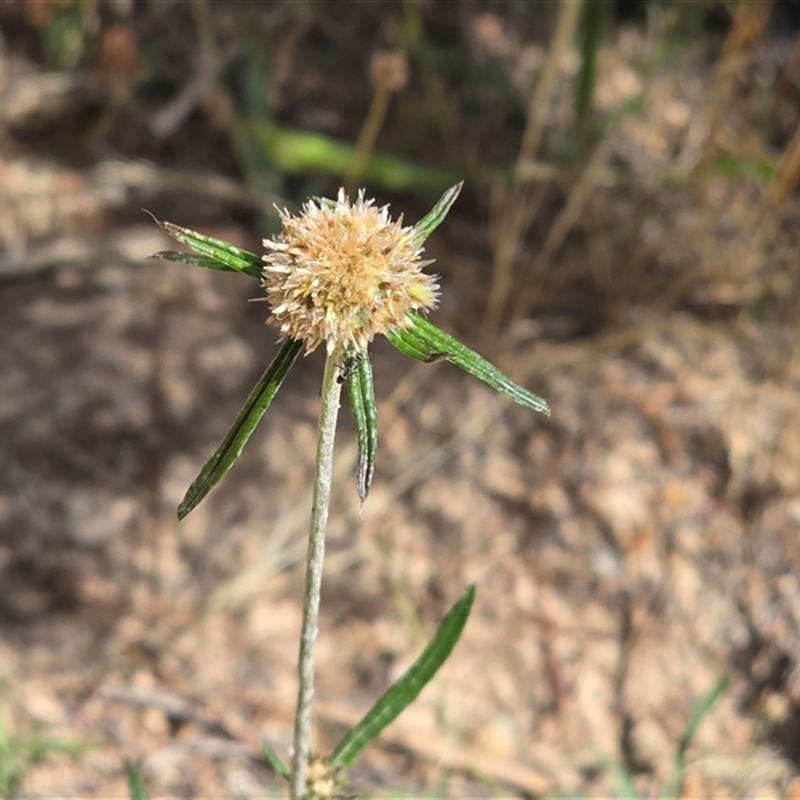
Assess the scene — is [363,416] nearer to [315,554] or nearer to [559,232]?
[315,554]

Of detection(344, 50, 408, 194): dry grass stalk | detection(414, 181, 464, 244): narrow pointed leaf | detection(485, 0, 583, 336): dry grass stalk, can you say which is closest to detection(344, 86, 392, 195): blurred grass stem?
detection(344, 50, 408, 194): dry grass stalk

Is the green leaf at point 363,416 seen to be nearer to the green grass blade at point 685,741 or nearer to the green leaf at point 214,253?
the green leaf at point 214,253

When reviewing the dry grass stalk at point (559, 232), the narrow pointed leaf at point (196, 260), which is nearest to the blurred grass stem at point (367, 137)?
the dry grass stalk at point (559, 232)

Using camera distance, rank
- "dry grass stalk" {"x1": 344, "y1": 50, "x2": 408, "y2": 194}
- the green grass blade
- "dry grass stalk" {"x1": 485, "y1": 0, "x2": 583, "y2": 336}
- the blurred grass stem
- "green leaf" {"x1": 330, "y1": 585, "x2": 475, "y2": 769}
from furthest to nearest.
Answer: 1. the blurred grass stem
2. "dry grass stalk" {"x1": 344, "y1": 50, "x2": 408, "y2": 194}
3. "dry grass stalk" {"x1": 485, "y1": 0, "x2": 583, "y2": 336}
4. the green grass blade
5. "green leaf" {"x1": 330, "y1": 585, "x2": 475, "y2": 769}

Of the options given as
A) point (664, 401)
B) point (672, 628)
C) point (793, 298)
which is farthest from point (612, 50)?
point (672, 628)

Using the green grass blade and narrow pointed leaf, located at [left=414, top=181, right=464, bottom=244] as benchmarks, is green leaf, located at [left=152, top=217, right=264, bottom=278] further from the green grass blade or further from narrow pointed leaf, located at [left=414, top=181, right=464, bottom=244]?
the green grass blade

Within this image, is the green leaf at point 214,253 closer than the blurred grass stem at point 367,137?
Yes
